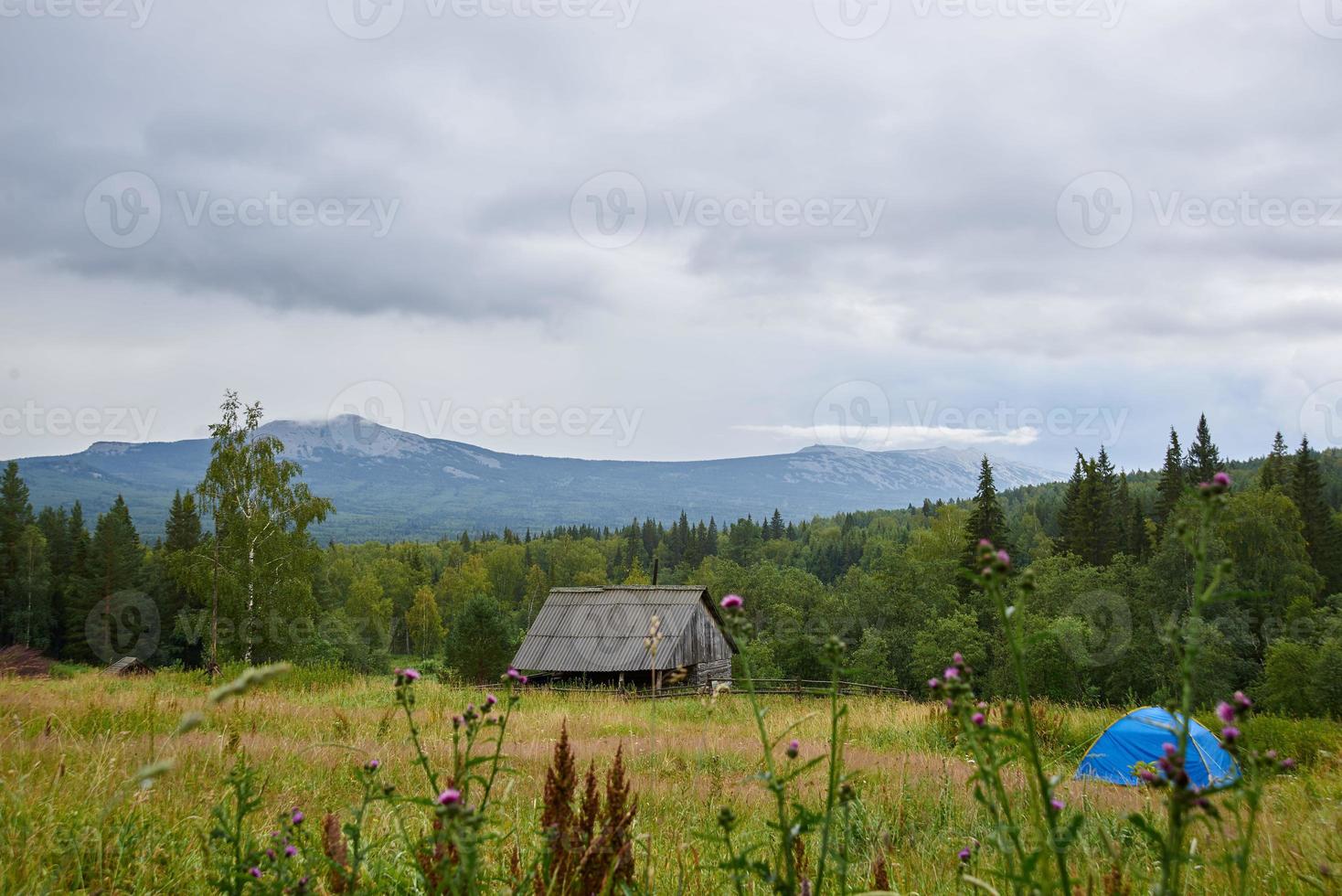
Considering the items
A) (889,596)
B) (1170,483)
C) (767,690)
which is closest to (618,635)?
(767,690)

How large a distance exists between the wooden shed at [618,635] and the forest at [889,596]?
6342mm

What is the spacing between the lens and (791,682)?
36.7m

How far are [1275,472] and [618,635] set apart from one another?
60.0 metres

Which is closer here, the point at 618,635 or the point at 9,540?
the point at 618,635

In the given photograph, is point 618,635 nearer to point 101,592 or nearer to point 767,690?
point 767,690

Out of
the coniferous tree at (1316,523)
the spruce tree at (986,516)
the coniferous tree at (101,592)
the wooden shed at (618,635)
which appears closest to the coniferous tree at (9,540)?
the coniferous tree at (101,592)

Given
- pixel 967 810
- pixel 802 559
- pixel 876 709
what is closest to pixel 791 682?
pixel 876 709

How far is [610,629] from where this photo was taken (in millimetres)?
38500

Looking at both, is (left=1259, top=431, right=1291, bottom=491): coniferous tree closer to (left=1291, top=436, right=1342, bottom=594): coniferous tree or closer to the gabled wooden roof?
(left=1291, top=436, right=1342, bottom=594): coniferous tree

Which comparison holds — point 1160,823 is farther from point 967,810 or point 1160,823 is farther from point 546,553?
point 546,553

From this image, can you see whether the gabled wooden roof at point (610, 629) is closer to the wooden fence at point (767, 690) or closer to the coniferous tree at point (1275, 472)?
the wooden fence at point (767, 690)

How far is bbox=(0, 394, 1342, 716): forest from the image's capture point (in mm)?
30625

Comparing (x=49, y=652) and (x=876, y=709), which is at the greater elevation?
(x=876, y=709)

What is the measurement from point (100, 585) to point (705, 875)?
2816 inches
